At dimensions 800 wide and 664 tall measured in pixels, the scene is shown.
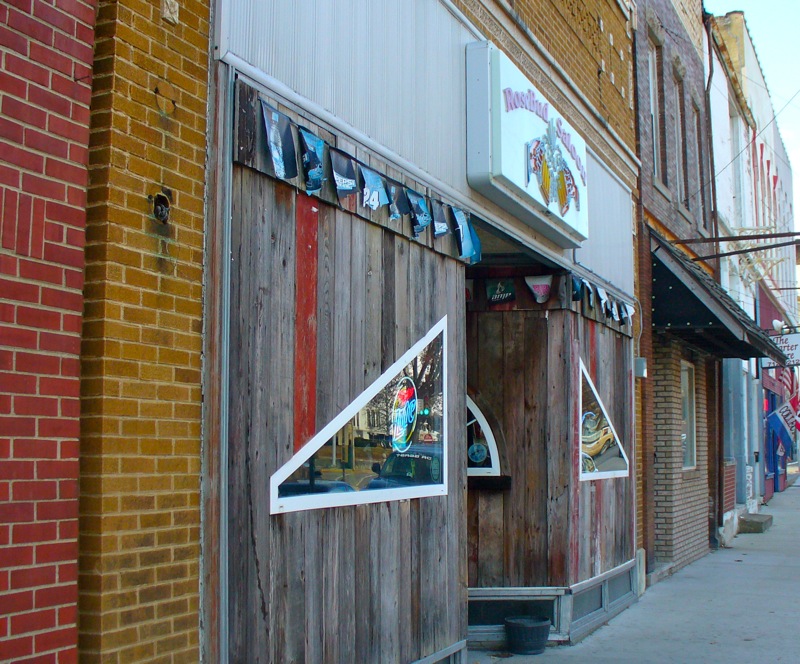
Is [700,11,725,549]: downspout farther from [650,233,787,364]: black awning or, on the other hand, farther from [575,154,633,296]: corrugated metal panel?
[575,154,633,296]: corrugated metal panel

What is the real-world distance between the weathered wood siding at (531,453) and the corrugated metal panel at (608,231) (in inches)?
42.5

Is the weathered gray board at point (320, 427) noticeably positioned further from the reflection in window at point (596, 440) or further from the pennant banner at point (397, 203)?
the reflection in window at point (596, 440)

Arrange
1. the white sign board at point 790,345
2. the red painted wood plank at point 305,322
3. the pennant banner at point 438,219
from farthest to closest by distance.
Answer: the white sign board at point 790,345
the pennant banner at point 438,219
the red painted wood plank at point 305,322

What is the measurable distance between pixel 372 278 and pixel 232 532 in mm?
1834

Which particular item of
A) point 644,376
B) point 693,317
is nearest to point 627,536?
point 644,376

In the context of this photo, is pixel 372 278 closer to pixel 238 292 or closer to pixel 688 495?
pixel 238 292

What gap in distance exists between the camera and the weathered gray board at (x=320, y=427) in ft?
14.2

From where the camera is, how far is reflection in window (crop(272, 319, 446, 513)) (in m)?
4.78

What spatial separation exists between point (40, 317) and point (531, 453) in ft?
19.9

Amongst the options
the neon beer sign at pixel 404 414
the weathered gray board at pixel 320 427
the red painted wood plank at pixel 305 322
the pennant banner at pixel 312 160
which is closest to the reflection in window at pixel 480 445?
the weathered gray board at pixel 320 427

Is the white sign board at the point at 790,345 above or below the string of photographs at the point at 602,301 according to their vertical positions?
above

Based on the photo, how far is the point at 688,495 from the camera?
1392 cm

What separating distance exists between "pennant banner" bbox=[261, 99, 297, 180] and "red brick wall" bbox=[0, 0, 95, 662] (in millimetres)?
1060

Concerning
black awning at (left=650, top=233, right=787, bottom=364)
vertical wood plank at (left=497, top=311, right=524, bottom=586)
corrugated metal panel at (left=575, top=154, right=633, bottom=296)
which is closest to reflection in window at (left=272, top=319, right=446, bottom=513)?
vertical wood plank at (left=497, top=311, right=524, bottom=586)
